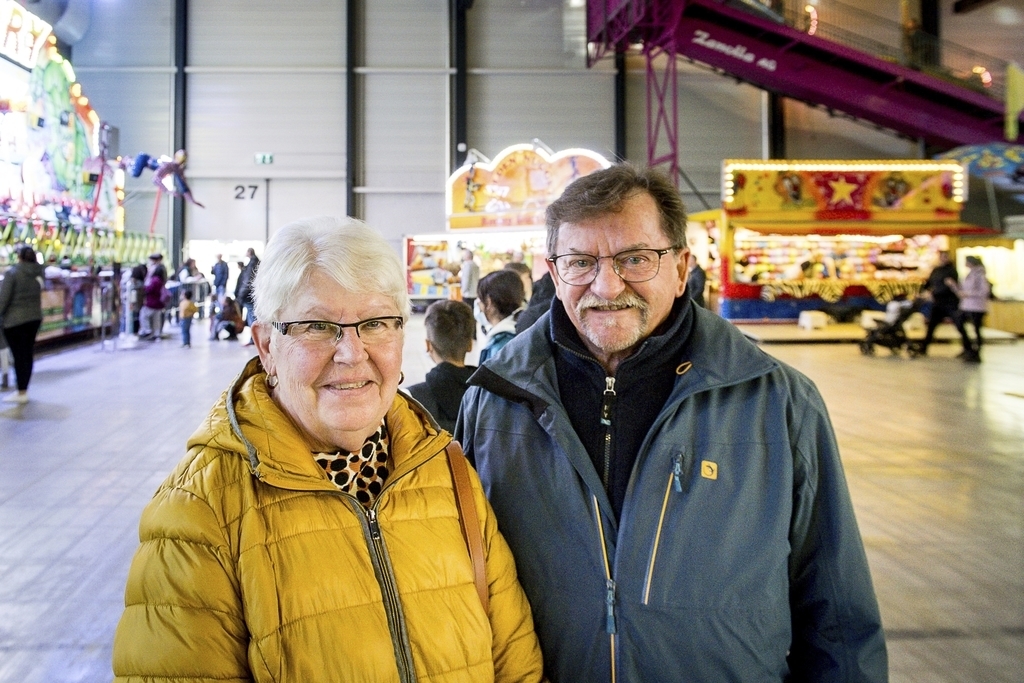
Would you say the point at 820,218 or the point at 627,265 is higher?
the point at 820,218

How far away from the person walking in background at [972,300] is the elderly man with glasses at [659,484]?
40.4 ft

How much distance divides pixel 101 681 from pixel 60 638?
45 centimetres

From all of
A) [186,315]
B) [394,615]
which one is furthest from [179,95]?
[394,615]

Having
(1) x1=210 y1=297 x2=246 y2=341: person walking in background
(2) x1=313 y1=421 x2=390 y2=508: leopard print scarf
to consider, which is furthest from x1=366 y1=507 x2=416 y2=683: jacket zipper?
(1) x1=210 y1=297 x2=246 y2=341: person walking in background

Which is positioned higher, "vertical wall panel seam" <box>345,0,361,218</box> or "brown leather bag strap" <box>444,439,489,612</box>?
"vertical wall panel seam" <box>345,0,361,218</box>

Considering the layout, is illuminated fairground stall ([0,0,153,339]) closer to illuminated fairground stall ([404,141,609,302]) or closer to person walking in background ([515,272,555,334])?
illuminated fairground stall ([404,141,609,302])

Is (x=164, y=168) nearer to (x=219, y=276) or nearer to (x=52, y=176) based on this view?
(x=219, y=276)

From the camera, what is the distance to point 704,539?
1.62 metres

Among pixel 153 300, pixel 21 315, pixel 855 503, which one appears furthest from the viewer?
pixel 153 300

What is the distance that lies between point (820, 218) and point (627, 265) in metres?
16.3

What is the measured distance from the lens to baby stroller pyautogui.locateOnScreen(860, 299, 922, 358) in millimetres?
13141

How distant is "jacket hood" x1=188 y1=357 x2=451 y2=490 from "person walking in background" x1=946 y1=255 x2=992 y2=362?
42.1 feet

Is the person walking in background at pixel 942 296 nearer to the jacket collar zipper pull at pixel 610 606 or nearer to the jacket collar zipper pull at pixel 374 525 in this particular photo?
the jacket collar zipper pull at pixel 610 606

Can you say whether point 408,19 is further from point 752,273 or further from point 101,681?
point 101,681
